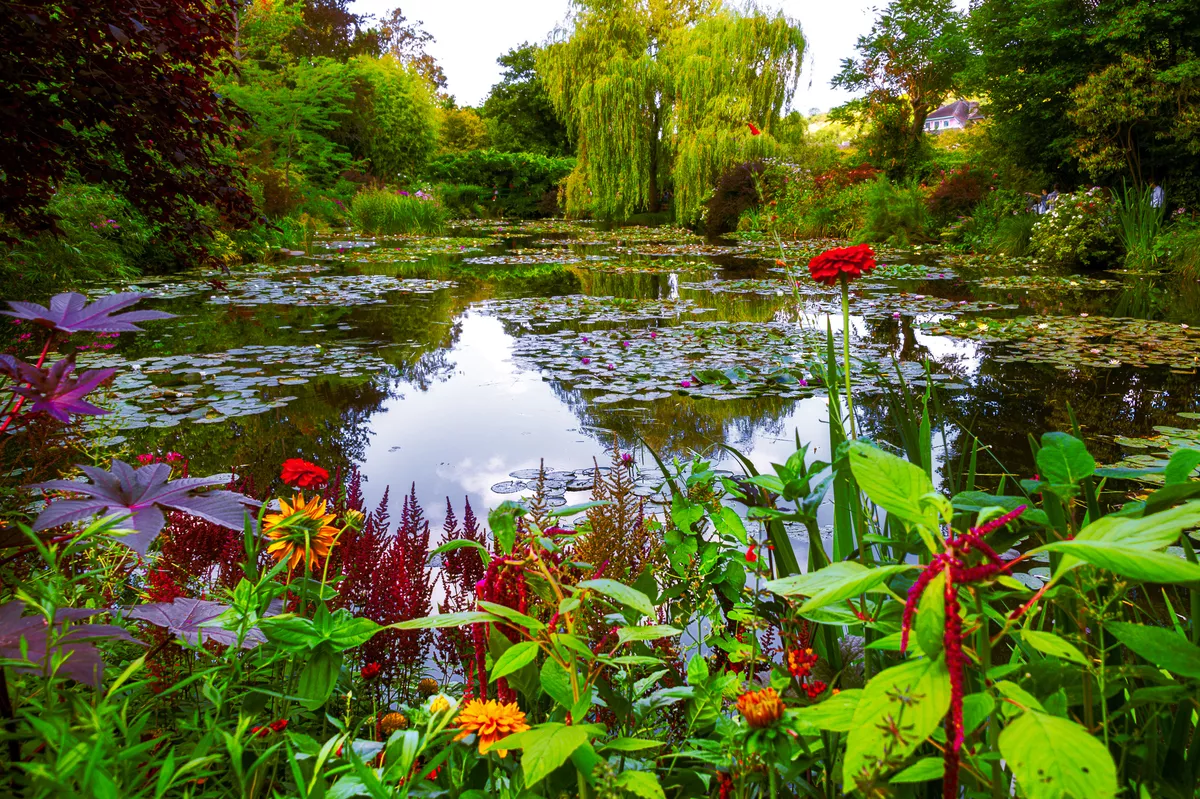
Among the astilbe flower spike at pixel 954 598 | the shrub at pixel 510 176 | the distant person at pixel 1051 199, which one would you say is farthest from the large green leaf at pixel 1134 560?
the shrub at pixel 510 176

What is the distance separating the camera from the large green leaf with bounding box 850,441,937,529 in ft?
1.74

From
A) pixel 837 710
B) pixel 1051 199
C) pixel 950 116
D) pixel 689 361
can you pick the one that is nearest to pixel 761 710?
pixel 837 710

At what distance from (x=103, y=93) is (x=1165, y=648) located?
2187mm

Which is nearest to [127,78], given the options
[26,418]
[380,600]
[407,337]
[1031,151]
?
[26,418]

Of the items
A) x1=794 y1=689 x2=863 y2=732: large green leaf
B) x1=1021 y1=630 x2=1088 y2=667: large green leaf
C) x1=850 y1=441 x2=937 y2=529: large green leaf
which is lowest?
x1=794 y1=689 x2=863 y2=732: large green leaf

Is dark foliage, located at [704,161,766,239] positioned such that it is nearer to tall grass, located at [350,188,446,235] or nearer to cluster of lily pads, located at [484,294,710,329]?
tall grass, located at [350,188,446,235]

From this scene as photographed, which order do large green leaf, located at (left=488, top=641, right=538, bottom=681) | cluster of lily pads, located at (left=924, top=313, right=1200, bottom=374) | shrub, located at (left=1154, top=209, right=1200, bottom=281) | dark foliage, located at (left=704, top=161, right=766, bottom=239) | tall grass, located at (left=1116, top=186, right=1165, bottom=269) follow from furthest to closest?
dark foliage, located at (left=704, top=161, right=766, bottom=239) → tall grass, located at (left=1116, top=186, right=1165, bottom=269) → shrub, located at (left=1154, top=209, right=1200, bottom=281) → cluster of lily pads, located at (left=924, top=313, right=1200, bottom=374) → large green leaf, located at (left=488, top=641, right=538, bottom=681)

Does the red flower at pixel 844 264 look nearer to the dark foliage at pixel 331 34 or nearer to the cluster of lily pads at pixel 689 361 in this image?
the cluster of lily pads at pixel 689 361

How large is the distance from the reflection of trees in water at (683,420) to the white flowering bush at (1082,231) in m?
7.54

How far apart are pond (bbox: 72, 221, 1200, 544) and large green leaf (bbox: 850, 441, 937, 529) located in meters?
0.99

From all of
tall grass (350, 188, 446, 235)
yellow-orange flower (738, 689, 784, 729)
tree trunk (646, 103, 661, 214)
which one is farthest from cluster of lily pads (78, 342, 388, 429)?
tall grass (350, 188, 446, 235)

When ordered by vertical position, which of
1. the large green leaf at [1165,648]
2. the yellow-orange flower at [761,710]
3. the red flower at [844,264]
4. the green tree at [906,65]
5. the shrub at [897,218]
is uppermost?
the green tree at [906,65]

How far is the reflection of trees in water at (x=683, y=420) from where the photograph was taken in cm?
319

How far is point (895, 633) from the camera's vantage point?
665 mm
